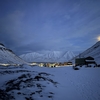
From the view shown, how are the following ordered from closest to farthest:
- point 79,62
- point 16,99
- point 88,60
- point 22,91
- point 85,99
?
Result: point 16,99 → point 85,99 → point 22,91 → point 88,60 → point 79,62

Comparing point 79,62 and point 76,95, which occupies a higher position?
point 79,62

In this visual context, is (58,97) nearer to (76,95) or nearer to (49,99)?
(49,99)

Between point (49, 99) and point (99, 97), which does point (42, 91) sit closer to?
point (49, 99)

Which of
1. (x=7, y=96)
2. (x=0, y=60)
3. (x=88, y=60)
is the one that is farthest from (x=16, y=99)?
(x=0, y=60)

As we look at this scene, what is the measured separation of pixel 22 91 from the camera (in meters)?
11.5

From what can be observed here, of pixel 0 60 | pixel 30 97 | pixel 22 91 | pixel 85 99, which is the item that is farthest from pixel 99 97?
pixel 0 60

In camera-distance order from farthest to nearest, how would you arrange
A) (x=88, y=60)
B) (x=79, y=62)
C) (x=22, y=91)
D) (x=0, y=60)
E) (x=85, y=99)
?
(x=0, y=60)
(x=79, y=62)
(x=88, y=60)
(x=22, y=91)
(x=85, y=99)

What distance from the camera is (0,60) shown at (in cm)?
9794

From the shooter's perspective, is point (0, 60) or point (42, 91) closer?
point (42, 91)

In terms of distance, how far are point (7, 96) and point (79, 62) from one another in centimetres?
5622

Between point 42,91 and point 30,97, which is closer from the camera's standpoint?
point 30,97

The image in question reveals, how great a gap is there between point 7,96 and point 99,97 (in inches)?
368

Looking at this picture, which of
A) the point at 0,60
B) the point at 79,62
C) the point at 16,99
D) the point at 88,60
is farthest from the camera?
the point at 0,60

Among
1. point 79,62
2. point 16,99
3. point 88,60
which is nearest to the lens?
point 16,99
